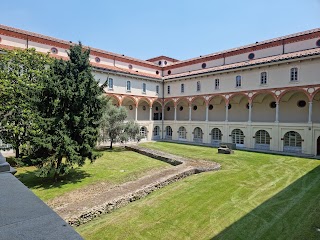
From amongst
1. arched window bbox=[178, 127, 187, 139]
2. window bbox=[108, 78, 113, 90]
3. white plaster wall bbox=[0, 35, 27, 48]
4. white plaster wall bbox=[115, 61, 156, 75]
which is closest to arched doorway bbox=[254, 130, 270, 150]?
arched window bbox=[178, 127, 187, 139]

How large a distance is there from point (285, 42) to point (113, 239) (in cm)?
2750

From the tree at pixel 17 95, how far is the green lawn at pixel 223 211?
10.1 metres

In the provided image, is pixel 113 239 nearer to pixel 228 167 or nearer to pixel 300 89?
pixel 228 167

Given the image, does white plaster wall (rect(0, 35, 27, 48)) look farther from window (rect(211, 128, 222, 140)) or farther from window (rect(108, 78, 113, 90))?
window (rect(211, 128, 222, 140))

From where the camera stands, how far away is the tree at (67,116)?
12.0 m

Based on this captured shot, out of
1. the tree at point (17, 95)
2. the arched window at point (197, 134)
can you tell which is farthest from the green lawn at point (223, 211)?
the arched window at point (197, 134)

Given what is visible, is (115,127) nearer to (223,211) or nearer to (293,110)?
(223,211)

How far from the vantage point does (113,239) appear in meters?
7.22

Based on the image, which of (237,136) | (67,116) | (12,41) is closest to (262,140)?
(237,136)

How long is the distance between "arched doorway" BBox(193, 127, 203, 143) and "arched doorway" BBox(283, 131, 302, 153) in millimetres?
10832

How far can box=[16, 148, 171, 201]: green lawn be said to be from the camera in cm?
1208

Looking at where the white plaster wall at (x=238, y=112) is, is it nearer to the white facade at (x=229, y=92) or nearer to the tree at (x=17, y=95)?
the white facade at (x=229, y=92)

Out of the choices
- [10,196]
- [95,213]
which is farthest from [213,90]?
[10,196]

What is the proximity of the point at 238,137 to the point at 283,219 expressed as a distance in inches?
764
